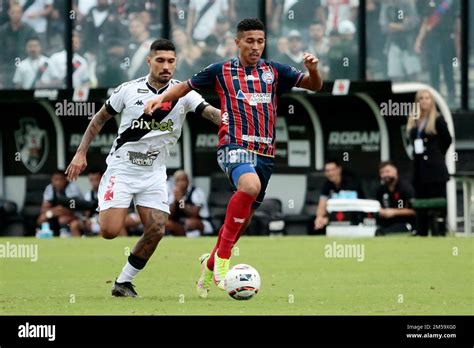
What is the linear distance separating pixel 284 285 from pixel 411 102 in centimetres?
1058

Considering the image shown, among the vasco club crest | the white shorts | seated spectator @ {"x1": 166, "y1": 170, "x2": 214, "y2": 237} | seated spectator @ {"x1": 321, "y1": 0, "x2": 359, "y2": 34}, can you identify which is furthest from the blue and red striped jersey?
the vasco club crest

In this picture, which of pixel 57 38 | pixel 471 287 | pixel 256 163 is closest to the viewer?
pixel 256 163

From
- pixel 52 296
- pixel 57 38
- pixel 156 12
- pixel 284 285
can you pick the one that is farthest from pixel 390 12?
pixel 52 296

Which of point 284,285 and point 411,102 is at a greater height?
point 411,102

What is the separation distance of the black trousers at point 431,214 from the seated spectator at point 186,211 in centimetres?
392

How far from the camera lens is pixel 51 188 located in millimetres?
25031

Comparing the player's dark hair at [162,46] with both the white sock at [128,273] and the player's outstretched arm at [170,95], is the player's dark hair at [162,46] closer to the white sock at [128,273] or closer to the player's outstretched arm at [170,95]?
the player's outstretched arm at [170,95]

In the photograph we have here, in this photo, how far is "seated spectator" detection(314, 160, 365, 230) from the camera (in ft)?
74.7

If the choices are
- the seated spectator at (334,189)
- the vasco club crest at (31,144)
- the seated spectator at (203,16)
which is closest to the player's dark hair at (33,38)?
the vasco club crest at (31,144)

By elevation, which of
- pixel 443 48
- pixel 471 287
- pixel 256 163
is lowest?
pixel 471 287

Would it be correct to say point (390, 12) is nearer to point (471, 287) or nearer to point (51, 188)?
point (51, 188)

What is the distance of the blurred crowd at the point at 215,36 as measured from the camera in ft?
78.0

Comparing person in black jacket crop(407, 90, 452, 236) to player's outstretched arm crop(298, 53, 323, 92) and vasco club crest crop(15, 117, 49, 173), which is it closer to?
vasco club crest crop(15, 117, 49, 173)

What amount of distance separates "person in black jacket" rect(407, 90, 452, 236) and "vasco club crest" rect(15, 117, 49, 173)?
823 centimetres
